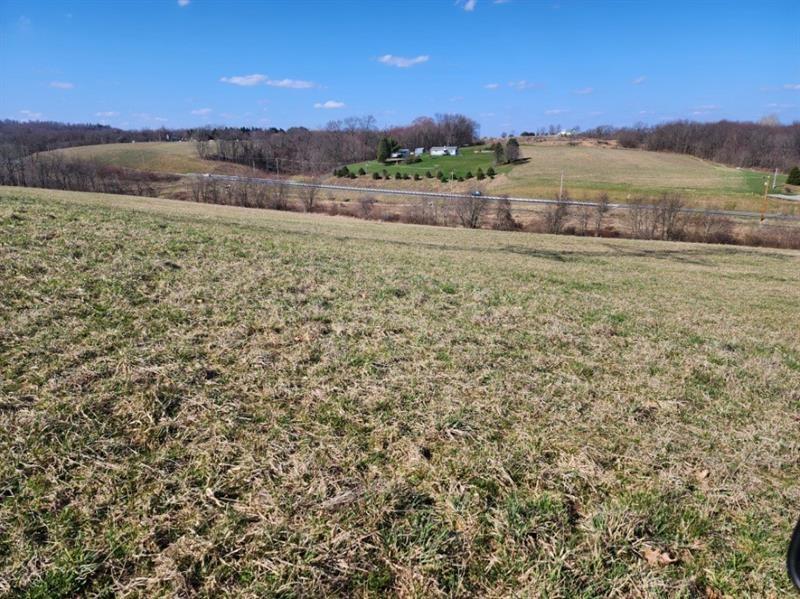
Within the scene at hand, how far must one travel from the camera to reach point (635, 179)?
183ft

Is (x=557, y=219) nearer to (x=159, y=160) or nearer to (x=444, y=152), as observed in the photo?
(x=444, y=152)

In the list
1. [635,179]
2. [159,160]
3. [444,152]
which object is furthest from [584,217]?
[159,160]

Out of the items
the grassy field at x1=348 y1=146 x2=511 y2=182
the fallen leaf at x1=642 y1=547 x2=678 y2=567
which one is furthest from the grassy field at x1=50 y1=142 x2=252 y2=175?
the fallen leaf at x1=642 y1=547 x2=678 y2=567

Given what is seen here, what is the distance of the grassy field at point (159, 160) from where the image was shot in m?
76.2

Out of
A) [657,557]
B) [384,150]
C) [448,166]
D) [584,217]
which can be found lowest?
[657,557]

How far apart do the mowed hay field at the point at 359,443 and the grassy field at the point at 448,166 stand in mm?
62017

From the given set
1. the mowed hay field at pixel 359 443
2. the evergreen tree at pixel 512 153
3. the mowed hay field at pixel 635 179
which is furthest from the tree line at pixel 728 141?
the mowed hay field at pixel 359 443

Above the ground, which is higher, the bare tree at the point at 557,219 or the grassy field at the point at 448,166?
the grassy field at the point at 448,166

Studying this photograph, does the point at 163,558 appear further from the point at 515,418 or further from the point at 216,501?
the point at 515,418

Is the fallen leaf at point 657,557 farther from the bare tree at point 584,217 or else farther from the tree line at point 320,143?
the tree line at point 320,143

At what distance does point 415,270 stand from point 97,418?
515cm

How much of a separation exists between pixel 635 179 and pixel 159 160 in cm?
7715

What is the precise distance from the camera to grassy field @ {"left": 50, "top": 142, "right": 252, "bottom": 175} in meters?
76.2

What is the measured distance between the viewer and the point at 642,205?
29.6 metres
